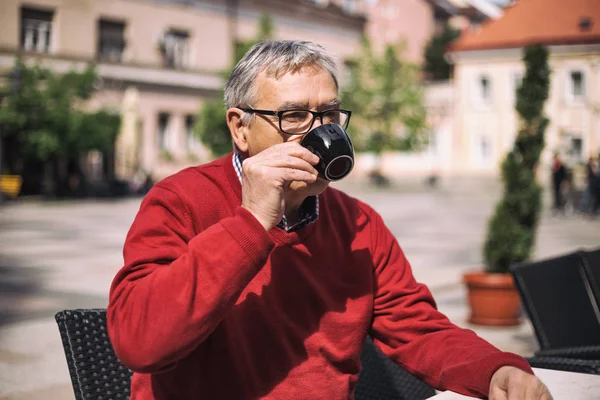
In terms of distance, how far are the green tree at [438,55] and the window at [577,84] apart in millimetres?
20605

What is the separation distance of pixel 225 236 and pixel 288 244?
16.3 inches

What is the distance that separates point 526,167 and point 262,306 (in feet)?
19.7

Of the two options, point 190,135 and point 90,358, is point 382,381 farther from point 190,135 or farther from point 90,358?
point 190,135

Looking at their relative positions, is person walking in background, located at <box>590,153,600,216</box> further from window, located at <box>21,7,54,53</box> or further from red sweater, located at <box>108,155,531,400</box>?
red sweater, located at <box>108,155,531,400</box>

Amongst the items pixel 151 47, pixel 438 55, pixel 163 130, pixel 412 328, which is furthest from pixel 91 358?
pixel 438 55

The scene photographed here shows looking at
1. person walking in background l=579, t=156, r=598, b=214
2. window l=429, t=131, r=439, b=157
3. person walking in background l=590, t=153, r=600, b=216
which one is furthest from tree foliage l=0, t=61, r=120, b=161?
window l=429, t=131, r=439, b=157

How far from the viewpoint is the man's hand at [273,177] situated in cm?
172

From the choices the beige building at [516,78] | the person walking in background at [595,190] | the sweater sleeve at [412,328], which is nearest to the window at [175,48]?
the beige building at [516,78]

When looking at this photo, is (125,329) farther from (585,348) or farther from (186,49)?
(186,49)

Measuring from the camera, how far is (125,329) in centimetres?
167

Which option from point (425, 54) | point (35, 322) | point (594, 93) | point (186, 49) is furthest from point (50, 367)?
point (425, 54)

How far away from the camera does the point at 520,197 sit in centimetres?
747

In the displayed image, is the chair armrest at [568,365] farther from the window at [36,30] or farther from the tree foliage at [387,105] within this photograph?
the tree foliage at [387,105]

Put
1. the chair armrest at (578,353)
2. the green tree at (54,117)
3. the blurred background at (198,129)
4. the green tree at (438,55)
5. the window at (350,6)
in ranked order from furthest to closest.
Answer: the green tree at (438,55) < the window at (350,6) < the green tree at (54,117) < the blurred background at (198,129) < the chair armrest at (578,353)
